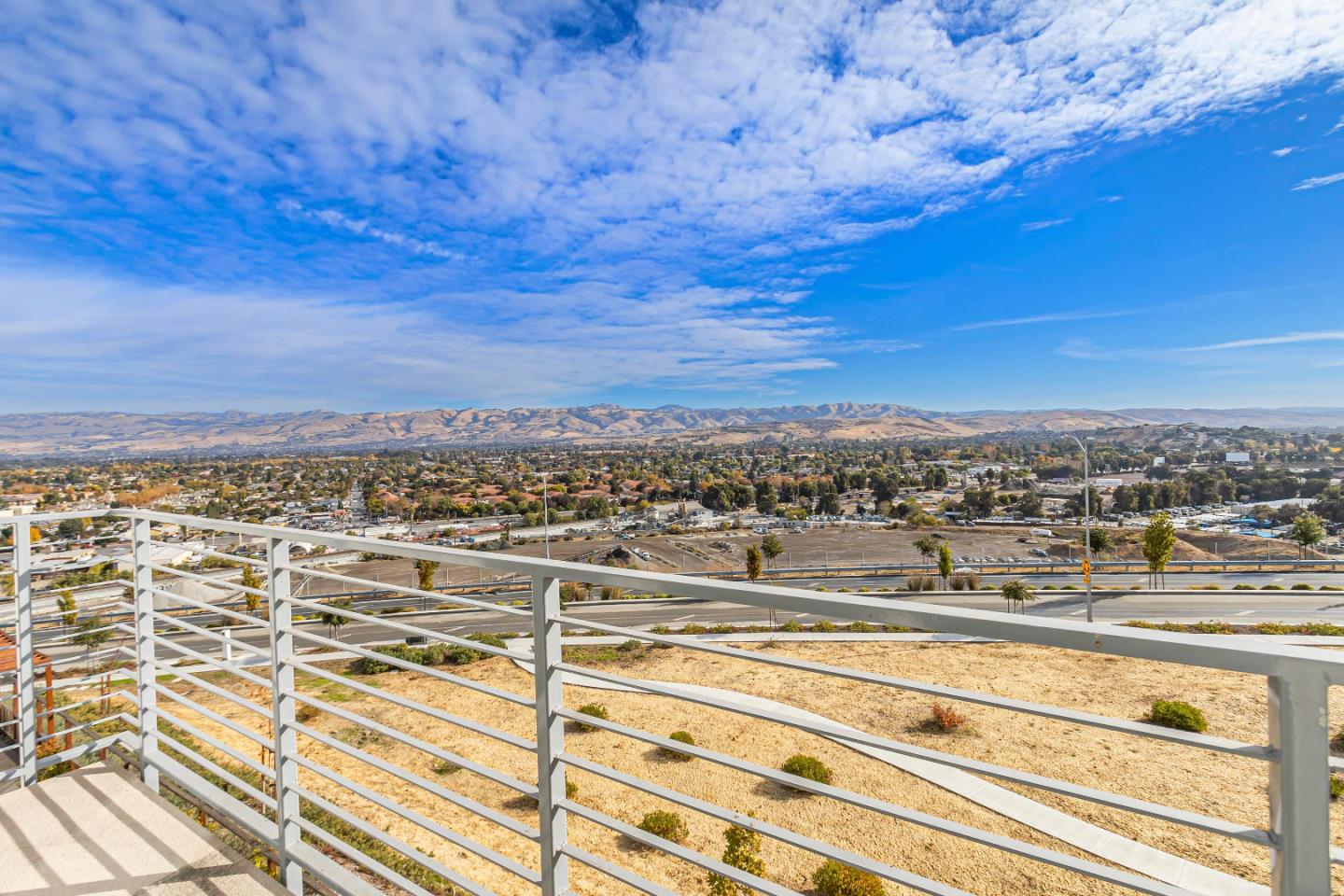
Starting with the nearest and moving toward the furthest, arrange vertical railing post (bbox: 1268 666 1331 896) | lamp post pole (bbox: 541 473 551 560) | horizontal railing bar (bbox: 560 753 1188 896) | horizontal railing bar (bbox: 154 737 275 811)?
vertical railing post (bbox: 1268 666 1331 896)
horizontal railing bar (bbox: 560 753 1188 896)
horizontal railing bar (bbox: 154 737 275 811)
lamp post pole (bbox: 541 473 551 560)

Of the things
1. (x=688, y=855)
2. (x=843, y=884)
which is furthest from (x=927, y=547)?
(x=688, y=855)

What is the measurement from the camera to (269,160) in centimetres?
1409

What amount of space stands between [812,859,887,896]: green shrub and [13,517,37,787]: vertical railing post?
577cm

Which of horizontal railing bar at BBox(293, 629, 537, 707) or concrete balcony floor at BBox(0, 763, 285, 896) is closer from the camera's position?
horizontal railing bar at BBox(293, 629, 537, 707)

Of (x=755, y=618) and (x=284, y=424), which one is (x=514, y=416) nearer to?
(x=284, y=424)

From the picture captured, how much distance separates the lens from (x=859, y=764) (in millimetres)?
9281

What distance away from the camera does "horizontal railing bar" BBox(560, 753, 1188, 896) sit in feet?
3.12

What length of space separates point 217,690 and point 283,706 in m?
0.52

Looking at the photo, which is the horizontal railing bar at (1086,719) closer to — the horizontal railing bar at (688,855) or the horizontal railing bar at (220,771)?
the horizontal railing bar at (688,855)

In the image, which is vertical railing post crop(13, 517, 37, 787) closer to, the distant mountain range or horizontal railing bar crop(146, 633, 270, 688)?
horizontal railing bar crop(146, 633, 270, 688)

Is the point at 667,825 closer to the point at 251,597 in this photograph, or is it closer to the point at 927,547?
the point at 251,597

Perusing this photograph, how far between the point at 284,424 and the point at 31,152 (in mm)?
144409

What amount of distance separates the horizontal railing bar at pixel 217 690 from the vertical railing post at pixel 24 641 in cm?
58

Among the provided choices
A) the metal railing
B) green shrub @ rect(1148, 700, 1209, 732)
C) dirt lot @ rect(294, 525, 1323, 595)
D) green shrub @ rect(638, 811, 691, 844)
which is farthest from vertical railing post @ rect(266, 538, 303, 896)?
dirt lot @ rect(294, 525, 1323, 595)
